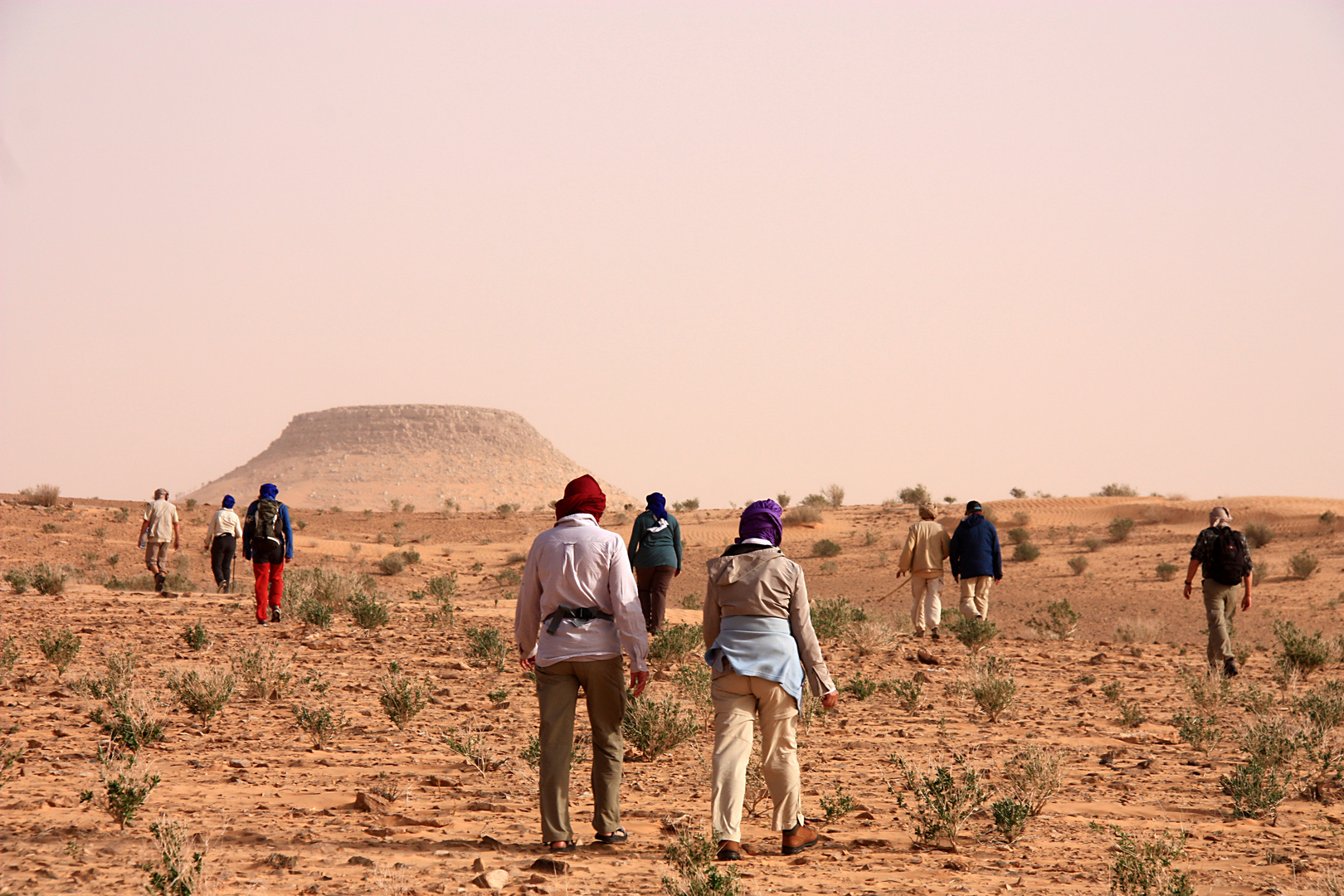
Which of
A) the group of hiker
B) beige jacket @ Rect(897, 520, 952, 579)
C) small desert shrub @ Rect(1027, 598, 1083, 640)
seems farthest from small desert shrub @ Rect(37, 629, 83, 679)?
small desert shrub @ Rect(1027, 598, 1083, 640)

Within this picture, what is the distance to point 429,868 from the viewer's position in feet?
17.3

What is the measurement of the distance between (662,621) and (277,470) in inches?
3435

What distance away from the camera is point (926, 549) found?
48.5ft

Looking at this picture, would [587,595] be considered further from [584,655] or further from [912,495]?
[912,495]

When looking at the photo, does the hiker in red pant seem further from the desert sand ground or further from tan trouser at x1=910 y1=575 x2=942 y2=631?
tan trouser at x1=910 y1=575 x2=942 y2=631

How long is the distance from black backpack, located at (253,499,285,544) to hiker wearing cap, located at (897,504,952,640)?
8103 millimetres

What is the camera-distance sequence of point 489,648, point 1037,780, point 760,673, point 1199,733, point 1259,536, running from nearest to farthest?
point 760,673, point 1037,780, point 1199,733, point 489,648, point 1259,536

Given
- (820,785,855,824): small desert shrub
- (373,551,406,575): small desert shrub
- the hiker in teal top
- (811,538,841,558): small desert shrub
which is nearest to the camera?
(820,785,855,824): small desert shrub

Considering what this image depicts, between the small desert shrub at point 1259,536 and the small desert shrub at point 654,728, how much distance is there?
2969 centimetres

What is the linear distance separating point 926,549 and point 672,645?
4.53m

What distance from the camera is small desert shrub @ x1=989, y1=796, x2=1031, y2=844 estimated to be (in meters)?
5.92

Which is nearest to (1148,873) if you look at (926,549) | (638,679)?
(638,679)

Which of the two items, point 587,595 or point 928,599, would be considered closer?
point 587,595

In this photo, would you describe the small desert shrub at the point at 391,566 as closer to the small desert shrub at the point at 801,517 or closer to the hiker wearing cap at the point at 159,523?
the hiker wearing cap at the point at 159,523
